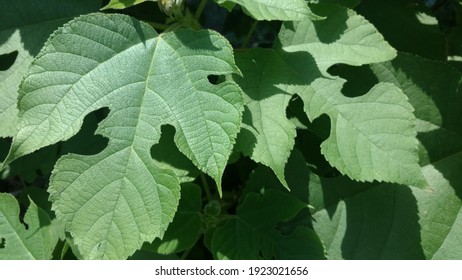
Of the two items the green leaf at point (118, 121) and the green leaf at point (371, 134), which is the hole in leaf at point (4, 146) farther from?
the green leaf at point (371, 134)

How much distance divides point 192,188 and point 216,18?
3.78ft

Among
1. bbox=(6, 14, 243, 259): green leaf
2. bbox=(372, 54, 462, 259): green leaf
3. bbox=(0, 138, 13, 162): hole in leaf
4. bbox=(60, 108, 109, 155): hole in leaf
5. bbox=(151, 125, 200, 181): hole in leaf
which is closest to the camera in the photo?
bbox=(6, 14, 243, 259): green leaf

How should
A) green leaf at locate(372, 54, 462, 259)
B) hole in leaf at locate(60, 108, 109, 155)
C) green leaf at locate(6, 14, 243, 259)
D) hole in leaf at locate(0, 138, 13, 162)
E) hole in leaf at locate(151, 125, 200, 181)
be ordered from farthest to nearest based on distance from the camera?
hole in leaf at locate(0, 138, 13, 162) → hole in leaf at locate(60, 108, 109, 155) → green leaf at locate(372, 54, 462, 259) → hole in leaf at locate(151, 125, 200, 181) → green leaf at locate(6, 14, 243, 259)

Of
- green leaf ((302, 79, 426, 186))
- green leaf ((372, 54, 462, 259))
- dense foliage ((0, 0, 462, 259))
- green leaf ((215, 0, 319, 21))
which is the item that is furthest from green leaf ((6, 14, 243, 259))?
green leaf ((372, 54, 462, 259))

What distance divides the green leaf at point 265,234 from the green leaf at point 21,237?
53 centimetres

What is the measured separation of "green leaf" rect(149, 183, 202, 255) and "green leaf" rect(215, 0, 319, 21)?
61 cm

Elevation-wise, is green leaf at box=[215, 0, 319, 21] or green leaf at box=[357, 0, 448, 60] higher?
green leaf at box=[215, 0, 319, 21]

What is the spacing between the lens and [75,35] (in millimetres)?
1527

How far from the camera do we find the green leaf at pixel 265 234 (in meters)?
1.80

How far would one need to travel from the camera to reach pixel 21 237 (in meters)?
1.85

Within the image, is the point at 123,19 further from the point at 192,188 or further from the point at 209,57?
the point at 192,188

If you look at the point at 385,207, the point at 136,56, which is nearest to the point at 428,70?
the point at 385,207

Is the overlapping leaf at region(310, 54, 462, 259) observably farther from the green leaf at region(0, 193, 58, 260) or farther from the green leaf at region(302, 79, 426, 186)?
the green leaf at region(0, 193, 58, 260)

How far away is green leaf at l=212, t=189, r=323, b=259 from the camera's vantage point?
1.80m
